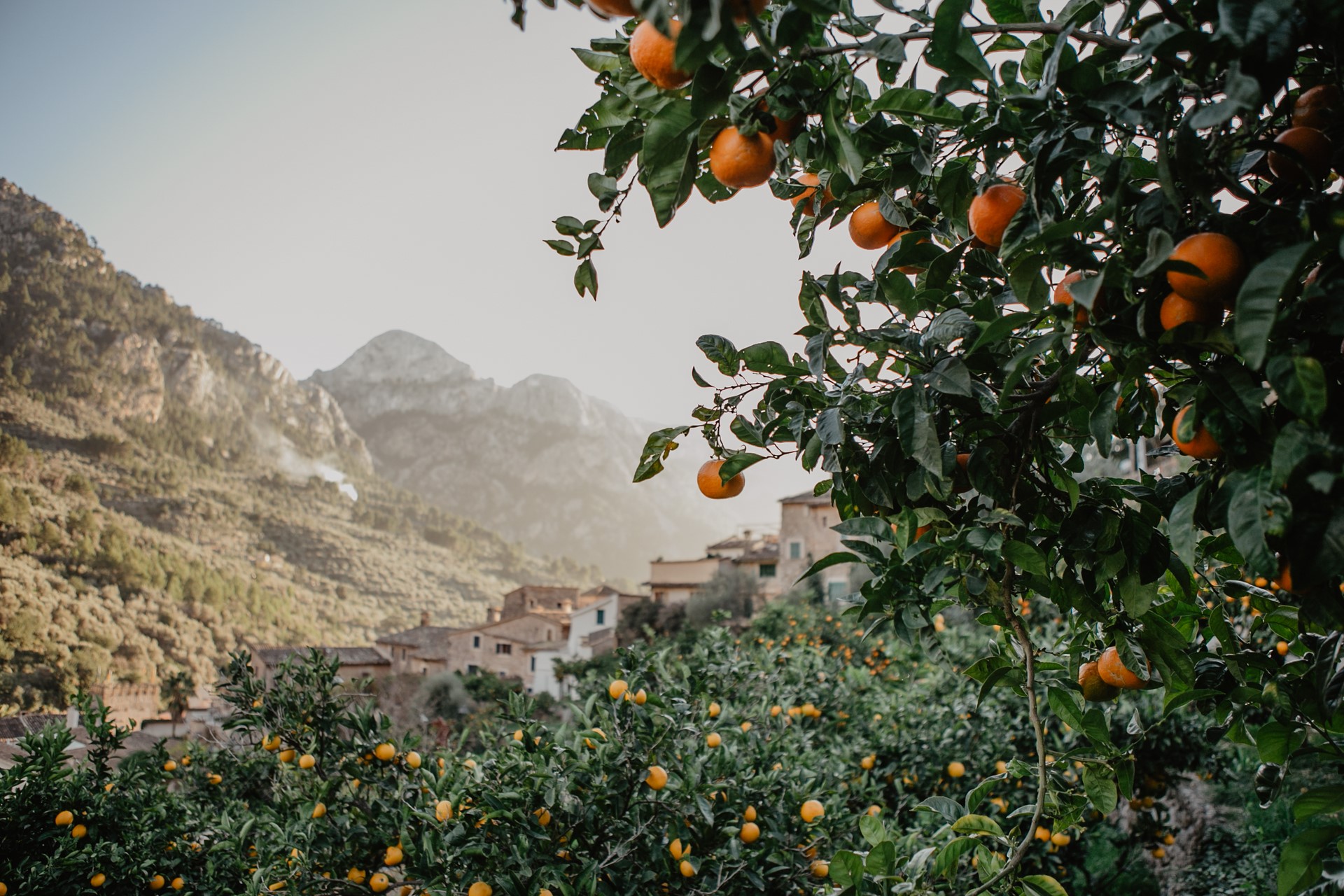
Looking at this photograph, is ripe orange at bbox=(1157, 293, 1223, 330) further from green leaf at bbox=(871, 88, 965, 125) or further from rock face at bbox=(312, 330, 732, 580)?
rock face at bbox=(312, 330, 732, 580)

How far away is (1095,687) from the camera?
1182 mm

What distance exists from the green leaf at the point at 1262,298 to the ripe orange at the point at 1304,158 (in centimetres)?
26

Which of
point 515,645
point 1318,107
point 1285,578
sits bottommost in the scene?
point 515,645

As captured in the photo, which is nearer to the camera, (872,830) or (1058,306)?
(1058,306)

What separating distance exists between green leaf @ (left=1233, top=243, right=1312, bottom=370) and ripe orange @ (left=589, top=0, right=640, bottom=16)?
571mm

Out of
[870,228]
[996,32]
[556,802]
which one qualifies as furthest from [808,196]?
[556,802]

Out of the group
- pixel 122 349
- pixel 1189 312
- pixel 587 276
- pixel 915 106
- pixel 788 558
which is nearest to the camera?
pixel 1189 312

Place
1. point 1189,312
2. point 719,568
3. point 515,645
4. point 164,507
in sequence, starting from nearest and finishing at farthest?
point 1189,312, point 719,568, point 515,645, point 164,507

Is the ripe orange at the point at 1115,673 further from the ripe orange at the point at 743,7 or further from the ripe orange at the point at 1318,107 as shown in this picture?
the ripe orange at the point at 743,7

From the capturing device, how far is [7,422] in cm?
2486

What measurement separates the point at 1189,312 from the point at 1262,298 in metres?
0.12

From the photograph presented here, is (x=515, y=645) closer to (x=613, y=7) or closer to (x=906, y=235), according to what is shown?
(x=906, y=235)

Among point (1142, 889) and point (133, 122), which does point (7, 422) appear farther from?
point (1142, 889)

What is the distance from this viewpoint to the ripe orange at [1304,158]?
0.72m
